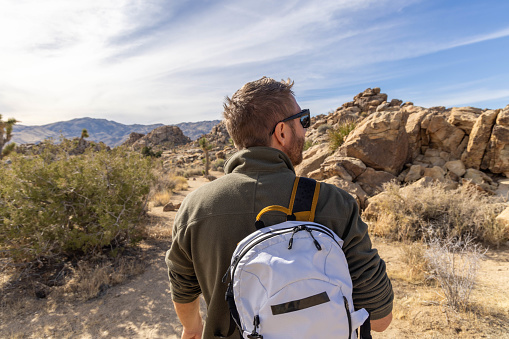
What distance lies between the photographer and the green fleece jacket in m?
1.27

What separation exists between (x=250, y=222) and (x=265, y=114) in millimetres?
513

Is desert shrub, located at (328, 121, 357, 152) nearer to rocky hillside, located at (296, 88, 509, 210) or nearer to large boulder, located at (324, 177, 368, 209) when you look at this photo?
rocky hillside, located at (296, 88, 509, 210)

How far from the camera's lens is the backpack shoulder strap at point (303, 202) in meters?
1.22

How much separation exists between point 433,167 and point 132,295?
28.1 ft

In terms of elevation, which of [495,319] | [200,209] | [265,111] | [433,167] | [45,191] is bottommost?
[495,319]

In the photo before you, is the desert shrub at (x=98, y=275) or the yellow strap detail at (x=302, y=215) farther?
the desert shrub at (x=98, y=275)

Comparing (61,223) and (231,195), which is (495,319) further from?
(61,223)

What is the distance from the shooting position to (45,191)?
5598mm

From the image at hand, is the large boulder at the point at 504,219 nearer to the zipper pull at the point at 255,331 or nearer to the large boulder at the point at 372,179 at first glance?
the large boulder at the point at 372,179

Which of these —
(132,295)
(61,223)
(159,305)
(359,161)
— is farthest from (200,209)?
(359,161)

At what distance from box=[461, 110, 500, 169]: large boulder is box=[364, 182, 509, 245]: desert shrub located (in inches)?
79.0

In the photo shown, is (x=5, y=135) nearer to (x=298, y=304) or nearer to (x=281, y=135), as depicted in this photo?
(x=281, y=135)

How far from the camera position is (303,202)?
125 cm

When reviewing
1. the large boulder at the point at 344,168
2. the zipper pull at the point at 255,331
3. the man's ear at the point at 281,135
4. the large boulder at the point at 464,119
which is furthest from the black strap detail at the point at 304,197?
the large boulder at the point at 464,119
